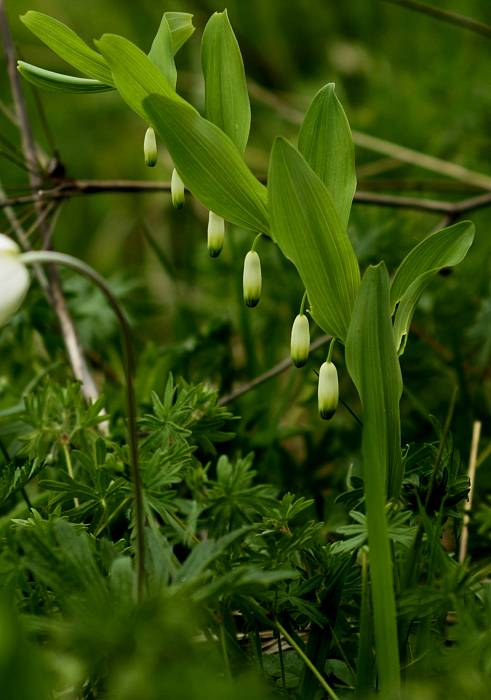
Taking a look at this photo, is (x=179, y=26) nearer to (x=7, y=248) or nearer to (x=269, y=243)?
(x=7, y=248)

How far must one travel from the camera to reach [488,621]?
0.54 metres

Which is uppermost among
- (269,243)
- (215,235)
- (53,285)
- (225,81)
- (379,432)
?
(225,81)

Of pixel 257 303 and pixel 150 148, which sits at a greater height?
pixel 150 148

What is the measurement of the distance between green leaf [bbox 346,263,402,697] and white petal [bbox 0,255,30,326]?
229 mm

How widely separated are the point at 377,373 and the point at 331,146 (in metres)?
0.20

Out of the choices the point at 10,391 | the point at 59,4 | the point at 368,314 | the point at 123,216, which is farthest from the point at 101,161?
the point at 368,314

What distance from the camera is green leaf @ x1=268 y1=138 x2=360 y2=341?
2.03ft

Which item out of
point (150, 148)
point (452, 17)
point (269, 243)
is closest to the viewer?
point (150, 148)

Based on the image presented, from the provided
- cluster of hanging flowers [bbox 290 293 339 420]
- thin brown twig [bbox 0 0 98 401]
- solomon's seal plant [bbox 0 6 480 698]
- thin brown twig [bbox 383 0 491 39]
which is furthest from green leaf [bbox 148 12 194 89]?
thin brown twig [bbox 383 0 491 39]

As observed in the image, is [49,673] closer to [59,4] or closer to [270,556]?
[270,556]

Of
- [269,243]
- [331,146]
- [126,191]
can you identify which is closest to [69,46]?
[331,146]

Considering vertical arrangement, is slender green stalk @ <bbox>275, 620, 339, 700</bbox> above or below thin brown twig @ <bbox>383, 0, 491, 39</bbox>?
below

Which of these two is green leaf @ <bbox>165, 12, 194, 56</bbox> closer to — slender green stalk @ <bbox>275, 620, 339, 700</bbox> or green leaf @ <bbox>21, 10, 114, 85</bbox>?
green leaf @ <bbox>21, 10, 114, 85</bbox>

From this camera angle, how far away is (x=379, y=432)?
2.05 ft
